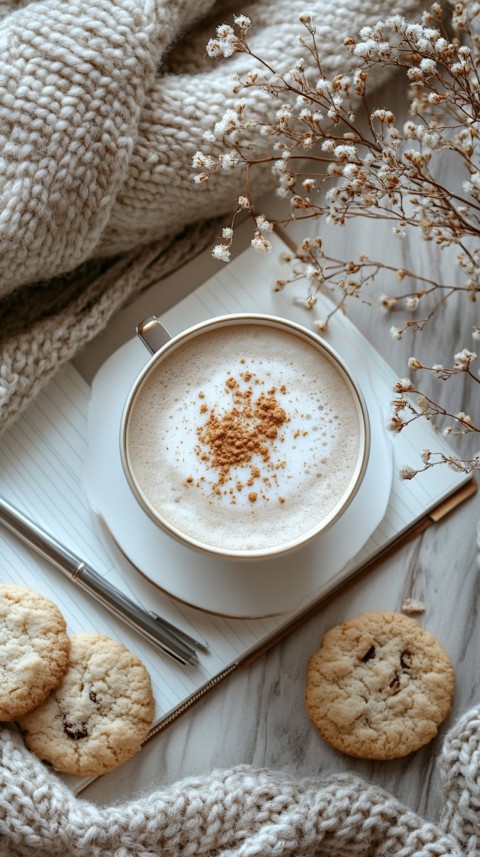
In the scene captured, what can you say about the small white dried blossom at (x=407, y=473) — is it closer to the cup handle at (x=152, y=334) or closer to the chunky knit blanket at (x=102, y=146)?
the cup handle at (x=152, y=334)

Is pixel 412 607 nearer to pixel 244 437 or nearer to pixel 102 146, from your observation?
pixel 244 437

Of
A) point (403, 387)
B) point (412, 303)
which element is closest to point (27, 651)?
point (403, 387)

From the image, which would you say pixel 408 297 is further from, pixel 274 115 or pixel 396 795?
pixel 396 795

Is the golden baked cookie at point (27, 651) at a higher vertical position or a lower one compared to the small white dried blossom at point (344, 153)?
→ lower

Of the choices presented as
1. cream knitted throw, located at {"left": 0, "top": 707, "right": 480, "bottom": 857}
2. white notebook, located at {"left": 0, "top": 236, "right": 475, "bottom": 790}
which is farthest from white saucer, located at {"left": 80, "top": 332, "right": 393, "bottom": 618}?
cream knitted throw, located at {"left": 0, "top": 707, "right": 480, "bottom": 857}

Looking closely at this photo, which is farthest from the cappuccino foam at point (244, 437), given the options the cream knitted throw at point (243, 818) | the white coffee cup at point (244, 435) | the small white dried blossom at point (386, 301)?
the cream knitted throw at point (243, 818)
